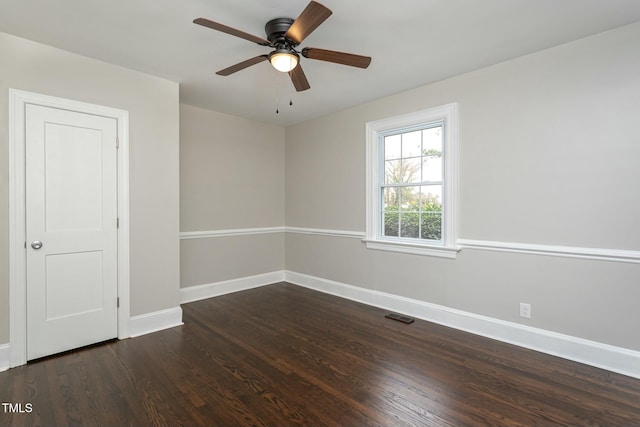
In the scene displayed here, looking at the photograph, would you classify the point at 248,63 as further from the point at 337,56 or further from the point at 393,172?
the point at 393,172

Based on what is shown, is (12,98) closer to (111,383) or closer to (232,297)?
(111,383)

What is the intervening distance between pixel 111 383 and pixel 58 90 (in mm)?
2462

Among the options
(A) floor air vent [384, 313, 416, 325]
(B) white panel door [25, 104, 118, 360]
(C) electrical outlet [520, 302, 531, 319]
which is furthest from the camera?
(A) floor air vent [384, 313, 416, 325]

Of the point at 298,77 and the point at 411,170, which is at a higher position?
the point at 298,77

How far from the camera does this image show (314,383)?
2318 mm

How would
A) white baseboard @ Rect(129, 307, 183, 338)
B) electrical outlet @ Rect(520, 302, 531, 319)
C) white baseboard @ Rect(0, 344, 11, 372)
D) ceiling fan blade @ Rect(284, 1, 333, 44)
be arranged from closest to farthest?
ceiling fan blade @ Rect(284, 1, 333, 44) → white baseboard @ Rect(0, 344, 11, 372) → electrical outlet @ Rect(520, 302, 531, 319) → white baseboard @ Rect(129, 307, 183, 338)

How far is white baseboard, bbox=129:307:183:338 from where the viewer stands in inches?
125

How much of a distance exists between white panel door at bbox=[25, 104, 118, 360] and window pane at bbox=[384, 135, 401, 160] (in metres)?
3.01

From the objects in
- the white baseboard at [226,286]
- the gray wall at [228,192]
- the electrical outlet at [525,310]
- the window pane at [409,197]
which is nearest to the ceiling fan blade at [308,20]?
the window pane at [409,197]

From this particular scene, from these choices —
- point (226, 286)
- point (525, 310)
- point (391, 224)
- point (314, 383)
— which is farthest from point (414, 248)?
point (226, 286)

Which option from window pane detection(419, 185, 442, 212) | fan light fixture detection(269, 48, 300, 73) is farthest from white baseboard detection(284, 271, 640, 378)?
fan light fixture detection(269, 48, 300, 73)

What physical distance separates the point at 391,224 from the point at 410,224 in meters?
0.27

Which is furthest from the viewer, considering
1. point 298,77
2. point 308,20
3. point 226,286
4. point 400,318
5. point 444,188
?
point 226,286

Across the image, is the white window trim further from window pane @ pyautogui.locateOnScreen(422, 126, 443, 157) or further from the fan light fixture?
the fan light fixture
